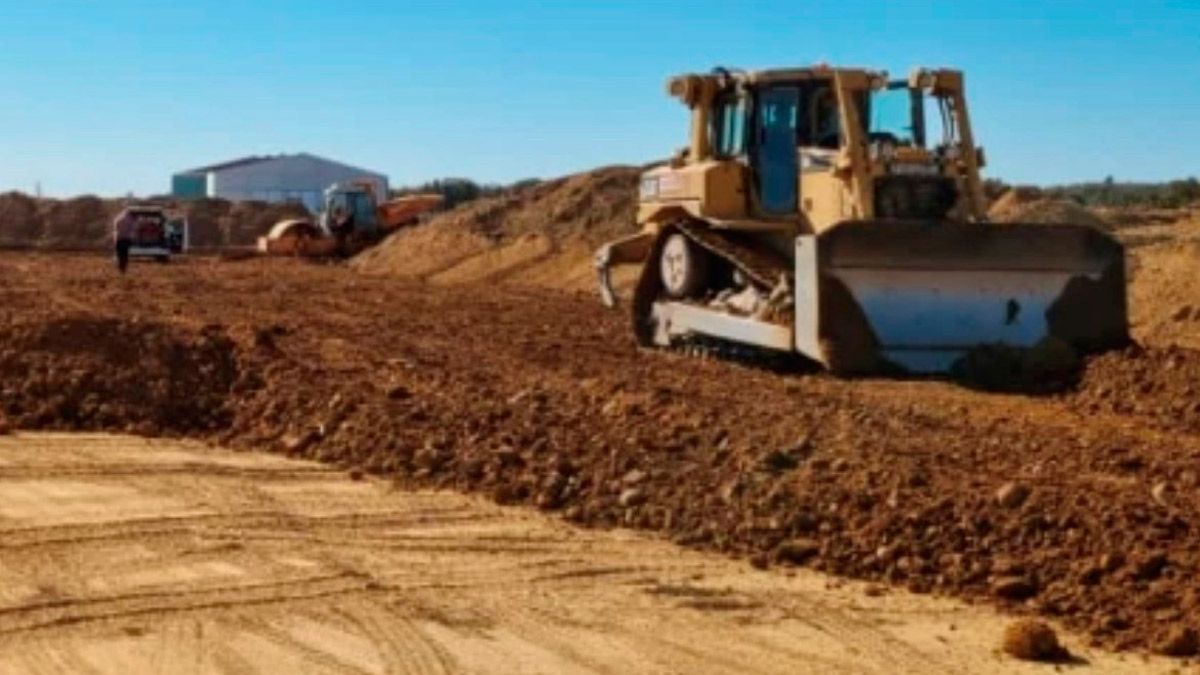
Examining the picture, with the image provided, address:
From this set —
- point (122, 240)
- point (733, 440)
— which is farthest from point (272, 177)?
point (733, 440)

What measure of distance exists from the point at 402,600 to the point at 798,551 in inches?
74.6

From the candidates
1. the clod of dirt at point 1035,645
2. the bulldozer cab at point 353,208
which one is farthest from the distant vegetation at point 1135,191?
the clod of dirt at point 1035,645

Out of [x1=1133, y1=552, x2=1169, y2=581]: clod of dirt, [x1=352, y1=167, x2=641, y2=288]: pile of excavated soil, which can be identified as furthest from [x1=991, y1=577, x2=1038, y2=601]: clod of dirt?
[x1=352, y1=167, x2=641, y2=288]: pile of excavated soil

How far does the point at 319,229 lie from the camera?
161ft

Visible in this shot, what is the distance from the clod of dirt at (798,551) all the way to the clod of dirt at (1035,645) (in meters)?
→ 1.59

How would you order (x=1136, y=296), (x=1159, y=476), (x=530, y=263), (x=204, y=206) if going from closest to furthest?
(x=1159, y=476) → (x=1136, y=296) → (x=530, y=263) → (x=204, y=206)

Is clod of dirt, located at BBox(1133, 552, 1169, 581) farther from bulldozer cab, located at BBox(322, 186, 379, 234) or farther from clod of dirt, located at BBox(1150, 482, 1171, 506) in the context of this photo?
bulldozer cab, located at BBox(322, 186, 379, 234)

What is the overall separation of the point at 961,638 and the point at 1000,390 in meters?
6.89

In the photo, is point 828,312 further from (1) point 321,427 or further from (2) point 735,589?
(2) point 735,589

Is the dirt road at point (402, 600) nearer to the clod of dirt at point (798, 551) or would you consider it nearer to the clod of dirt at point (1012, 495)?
the clod of dirt at point (798, 551)

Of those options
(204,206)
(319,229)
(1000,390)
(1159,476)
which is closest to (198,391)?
(1000,390)

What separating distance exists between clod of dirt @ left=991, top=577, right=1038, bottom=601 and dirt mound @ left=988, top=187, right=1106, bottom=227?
929 inches

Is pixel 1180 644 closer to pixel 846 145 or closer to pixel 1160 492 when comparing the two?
pixel 1160 492

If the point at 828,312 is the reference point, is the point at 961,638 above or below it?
below
